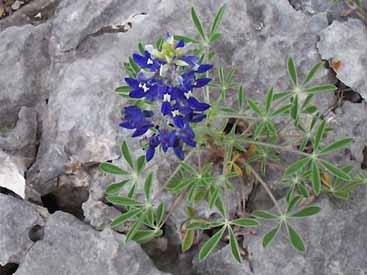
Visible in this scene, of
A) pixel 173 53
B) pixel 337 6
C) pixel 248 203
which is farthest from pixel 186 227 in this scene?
pixel 337 6

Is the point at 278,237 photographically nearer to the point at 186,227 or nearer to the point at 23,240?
the point at 186,227

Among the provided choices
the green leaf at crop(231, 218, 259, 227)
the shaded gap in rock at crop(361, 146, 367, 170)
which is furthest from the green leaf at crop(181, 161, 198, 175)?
the shaded gap in rock at crop(361, 146, 367, 170)

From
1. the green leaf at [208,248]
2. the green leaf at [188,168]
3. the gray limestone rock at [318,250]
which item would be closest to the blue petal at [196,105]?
the green leaf at [188,168]

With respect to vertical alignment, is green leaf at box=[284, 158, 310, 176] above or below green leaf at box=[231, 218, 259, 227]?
above

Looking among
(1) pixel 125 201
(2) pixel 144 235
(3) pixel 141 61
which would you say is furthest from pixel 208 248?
(3) pixel 141 61

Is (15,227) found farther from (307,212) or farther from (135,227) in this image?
(307,212)

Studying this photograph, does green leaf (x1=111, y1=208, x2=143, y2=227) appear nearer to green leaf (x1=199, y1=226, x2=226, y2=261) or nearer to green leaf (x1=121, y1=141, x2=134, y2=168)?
green leaf (x1=121, y1=141, x2=134, y2=168)
